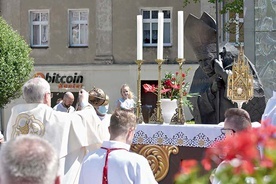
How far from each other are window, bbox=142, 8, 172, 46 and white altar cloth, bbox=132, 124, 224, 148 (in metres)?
21.6

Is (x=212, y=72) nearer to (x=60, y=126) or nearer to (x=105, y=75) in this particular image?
(x=60, y=126)

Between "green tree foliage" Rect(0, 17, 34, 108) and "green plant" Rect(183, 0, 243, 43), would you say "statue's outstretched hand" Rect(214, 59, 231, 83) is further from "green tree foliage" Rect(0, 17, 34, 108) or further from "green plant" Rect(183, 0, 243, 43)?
"green tree foliage" Rect(0, 17, 34, 108)

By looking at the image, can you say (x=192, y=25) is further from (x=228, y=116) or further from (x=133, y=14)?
(x=133, y=14)

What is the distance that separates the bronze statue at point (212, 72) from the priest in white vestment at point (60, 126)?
A: 2592 millimetres

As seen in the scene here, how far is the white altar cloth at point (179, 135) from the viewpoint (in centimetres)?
757

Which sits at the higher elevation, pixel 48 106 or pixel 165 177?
pixel 48 106

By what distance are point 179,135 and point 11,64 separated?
20534mm

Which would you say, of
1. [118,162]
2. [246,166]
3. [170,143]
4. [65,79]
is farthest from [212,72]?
[65,79]

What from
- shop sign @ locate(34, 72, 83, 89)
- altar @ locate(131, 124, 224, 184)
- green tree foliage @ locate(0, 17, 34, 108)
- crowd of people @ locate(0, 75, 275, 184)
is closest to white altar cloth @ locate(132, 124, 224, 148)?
altar @ locate(131, 124, 224, 184)

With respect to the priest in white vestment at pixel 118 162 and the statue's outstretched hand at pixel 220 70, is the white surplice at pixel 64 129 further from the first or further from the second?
the statue's outstretched hand at pixel 220 70

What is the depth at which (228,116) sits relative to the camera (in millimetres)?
4863

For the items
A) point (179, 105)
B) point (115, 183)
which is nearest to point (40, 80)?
point (115, 183)

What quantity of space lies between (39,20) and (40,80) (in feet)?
82.2

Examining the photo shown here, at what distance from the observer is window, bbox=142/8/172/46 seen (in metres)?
29.6
